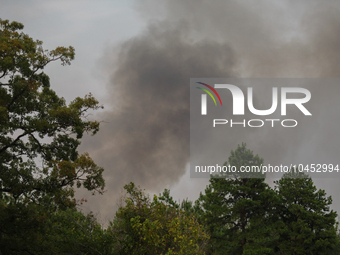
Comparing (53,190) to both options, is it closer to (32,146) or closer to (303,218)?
(32,146)

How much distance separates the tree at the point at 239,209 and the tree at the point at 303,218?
164cm

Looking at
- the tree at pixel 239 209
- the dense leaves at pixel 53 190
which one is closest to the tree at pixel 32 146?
the dense leaves at pixel 53 190

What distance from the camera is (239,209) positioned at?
28938 mm

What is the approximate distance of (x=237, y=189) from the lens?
29516 millimetres

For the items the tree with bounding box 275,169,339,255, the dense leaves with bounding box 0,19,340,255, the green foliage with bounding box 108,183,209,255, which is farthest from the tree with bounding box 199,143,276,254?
the green foliage with bounding box 108,183,209,255

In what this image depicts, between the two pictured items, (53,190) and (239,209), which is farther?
(239,209)

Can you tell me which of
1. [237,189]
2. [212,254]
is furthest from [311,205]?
[212,254]

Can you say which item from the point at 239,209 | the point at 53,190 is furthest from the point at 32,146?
the point at 239,209

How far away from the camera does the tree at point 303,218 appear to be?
28.5 metres

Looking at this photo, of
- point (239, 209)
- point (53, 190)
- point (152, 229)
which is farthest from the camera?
point (239, 209)

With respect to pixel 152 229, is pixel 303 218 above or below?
above

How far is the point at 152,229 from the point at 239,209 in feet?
61.1

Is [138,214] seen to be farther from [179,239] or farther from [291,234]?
[291,234]

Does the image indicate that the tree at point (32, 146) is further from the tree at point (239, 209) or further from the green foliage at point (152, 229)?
the tree at point (239, 209)
